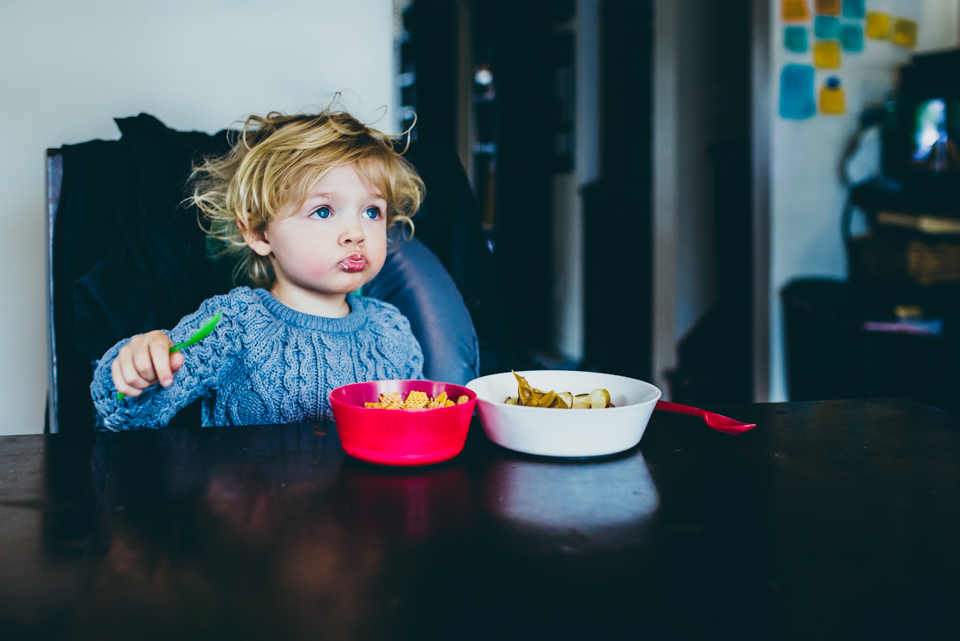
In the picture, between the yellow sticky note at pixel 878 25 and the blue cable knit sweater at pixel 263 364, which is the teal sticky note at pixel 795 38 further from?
the blue cable knit sweater at pixel 263 364

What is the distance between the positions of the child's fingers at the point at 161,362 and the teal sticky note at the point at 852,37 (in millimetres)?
2581

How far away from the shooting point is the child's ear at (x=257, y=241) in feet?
3.67

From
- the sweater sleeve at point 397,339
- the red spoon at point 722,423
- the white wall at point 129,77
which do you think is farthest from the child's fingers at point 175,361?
the white wall at point 129,77

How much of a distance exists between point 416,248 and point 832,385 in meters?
1.63

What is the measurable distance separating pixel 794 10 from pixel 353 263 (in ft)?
6.98

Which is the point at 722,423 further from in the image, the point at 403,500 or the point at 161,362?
the point at 161,362

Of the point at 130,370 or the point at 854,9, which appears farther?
the point at 854,9

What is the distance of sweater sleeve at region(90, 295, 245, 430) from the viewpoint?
2.89 feet

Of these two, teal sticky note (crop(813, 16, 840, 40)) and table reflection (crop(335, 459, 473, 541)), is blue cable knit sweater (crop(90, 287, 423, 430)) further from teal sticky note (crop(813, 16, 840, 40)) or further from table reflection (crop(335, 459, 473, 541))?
teal sticky note (crop(813, 16, 840, 40))

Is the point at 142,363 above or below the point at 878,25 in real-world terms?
below

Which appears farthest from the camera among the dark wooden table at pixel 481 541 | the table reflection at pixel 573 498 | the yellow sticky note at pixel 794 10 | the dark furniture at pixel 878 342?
the yellow sticky note at pixel 794 10

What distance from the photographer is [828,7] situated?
245 cm

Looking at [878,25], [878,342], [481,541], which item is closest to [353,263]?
[481,541]

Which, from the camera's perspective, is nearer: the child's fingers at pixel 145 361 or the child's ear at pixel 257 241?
the child's fingers at pixel 145 361
